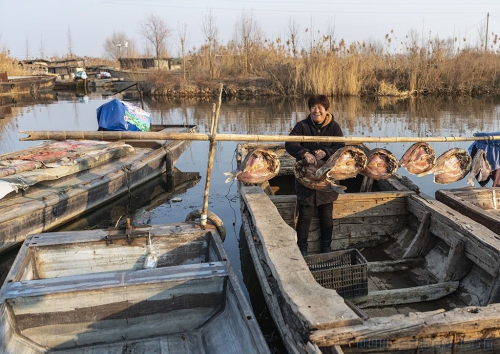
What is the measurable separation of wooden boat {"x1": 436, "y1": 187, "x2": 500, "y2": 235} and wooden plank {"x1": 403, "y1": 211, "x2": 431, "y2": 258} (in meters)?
0.52

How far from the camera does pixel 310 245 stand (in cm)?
577

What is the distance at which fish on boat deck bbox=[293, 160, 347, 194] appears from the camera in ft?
15.8

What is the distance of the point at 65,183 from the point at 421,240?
20.4ft

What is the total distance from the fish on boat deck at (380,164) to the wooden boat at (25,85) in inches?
1262

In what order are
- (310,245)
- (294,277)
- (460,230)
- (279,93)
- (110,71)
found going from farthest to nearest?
(110,71)
(279,93)
(310,245)
(460,230)
(294,277)

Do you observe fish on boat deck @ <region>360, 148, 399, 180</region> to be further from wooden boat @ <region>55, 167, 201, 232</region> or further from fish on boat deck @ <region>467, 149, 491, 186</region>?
wooden boat @ <region>55, 167, 201, 232</region>

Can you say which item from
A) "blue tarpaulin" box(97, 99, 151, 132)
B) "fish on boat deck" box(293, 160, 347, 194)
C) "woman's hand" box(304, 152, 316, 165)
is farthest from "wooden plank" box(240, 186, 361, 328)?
"blue tarpaulin" box(97, 99, 151, 132)

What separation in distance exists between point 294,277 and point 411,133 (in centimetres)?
1407

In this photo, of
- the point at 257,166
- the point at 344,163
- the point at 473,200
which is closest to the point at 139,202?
the point at 257,166

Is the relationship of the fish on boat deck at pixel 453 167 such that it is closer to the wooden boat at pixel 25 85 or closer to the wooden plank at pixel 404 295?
the wooden plank at pixel 404 295

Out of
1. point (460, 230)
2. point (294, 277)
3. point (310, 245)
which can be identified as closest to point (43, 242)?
point (294, 277)

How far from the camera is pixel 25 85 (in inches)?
1316

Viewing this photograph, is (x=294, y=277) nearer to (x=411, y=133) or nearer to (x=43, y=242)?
(x=43, y=242)

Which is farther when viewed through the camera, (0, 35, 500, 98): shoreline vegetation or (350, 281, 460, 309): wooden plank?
(0, 35, 500, 98): shoreline vegetation
